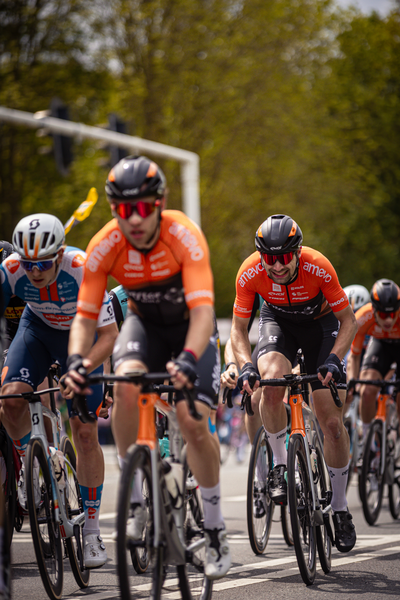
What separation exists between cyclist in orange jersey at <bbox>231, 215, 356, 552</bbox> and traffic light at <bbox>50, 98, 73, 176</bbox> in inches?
338

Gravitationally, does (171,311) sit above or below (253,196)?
below

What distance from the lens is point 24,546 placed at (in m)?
7.44

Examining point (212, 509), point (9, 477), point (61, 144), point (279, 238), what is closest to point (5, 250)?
point (9, 477)

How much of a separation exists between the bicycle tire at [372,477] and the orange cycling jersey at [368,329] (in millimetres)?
990

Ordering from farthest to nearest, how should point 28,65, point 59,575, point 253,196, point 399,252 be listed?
point 399,252
point 253,196
point 28,65
point 59,575

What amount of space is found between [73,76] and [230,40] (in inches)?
215

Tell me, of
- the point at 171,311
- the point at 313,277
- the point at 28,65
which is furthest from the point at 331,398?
the point at 28,65

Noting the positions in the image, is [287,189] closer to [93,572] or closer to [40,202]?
[40,202]

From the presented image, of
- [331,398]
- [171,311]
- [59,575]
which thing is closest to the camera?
[171,311]

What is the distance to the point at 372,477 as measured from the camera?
8.62 meters

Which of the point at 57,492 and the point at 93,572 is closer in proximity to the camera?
the point at 57,492

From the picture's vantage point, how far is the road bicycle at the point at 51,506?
4.90m

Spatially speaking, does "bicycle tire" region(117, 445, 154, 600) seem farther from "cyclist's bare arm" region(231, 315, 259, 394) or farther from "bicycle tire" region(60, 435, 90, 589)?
"cyclist's bare arm" region(231, 315, 259, 394)

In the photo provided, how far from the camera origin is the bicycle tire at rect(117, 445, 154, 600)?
3721mm
